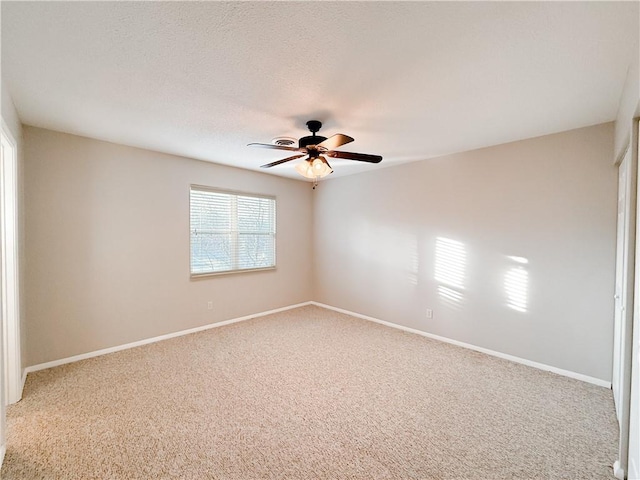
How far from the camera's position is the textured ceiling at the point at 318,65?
56.2 inches

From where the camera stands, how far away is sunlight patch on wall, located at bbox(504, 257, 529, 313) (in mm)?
3219

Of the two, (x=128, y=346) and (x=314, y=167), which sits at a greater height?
(x=314, y=167)

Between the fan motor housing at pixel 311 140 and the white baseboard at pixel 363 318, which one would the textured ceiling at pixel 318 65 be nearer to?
the fan motor housing at pixel 311 140

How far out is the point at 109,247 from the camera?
3.46 m

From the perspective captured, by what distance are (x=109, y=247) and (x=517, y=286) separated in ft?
15.7

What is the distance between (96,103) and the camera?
7.93 feet

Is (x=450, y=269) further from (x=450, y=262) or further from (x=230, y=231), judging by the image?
(x=230, y=231)

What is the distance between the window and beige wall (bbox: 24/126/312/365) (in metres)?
0.15

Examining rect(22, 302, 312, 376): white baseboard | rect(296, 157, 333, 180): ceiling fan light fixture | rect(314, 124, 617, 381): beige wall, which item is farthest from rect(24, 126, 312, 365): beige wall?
rect(314, 124, 617, 381): beige wall

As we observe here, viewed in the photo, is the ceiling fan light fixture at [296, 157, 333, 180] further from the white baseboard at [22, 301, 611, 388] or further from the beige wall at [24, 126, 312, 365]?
the white baseboard at [22, 301, 611, 388]

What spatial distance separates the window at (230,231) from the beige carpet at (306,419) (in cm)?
149

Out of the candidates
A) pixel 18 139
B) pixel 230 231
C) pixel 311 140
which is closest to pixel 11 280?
pixel 18 139

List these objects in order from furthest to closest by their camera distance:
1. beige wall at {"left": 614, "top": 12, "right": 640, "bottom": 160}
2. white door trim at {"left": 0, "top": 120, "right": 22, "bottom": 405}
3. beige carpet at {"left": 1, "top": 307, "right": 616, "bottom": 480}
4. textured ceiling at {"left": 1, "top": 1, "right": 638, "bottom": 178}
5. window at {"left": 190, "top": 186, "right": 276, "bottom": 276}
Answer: window at {"left": 190, "top": 186, "right": 276, "bottom": 276} → white door trim at {"left": 0, "top": 120, "right": 22, "bottom": 405} → beige carpet at {"left": 1, "top": 307, "right": 616, "bottom": 480} → beige wall at {"left": 614, "top": 12, "right": 640, "bottom": 160} → textured ceiling at {"left": 1, "top": 1, "right": 638, "bottom": 178}

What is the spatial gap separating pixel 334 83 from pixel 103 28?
4.45 ft
